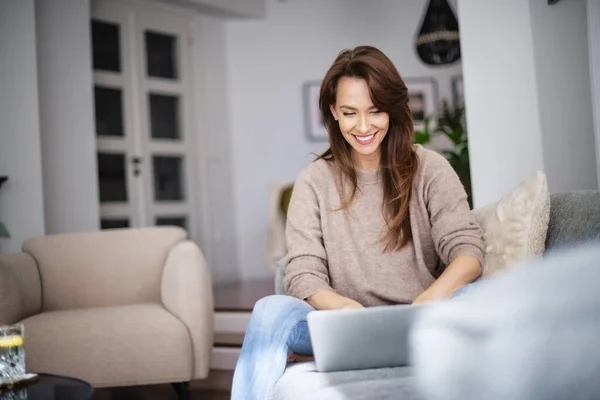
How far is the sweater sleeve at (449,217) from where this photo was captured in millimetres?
1615

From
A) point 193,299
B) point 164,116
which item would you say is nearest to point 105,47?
point 164,116

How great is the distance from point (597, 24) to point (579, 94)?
0.38 meters

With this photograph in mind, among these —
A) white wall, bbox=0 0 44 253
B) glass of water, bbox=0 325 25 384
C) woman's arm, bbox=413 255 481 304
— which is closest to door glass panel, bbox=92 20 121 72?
white wall, bbox=0 0 44 253

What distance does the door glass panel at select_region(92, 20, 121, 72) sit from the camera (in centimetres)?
557

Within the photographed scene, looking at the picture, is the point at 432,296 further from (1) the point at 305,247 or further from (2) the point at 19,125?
(2) the point at 19,125

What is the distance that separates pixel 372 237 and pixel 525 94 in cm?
149

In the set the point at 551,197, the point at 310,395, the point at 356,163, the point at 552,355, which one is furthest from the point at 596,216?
the point at 552,355

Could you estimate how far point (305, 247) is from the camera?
66.6 inches

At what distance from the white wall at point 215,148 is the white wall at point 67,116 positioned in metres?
1.39

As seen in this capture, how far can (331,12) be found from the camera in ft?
22.6

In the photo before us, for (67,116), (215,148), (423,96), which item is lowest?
(215,148)

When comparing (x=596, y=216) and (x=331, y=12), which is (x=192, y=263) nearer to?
(x=596, y=216)

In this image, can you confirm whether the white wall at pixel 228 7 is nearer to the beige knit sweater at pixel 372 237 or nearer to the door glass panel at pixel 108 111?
the door glass panel at pixel 108 111

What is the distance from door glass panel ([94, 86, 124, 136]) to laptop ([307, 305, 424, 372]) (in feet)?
15.7
